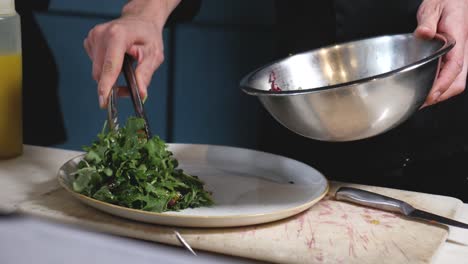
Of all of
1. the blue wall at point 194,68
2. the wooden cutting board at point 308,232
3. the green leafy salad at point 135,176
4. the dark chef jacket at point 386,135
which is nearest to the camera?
the wooden cutting board at point 308,232

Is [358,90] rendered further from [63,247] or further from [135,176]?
[63,247]

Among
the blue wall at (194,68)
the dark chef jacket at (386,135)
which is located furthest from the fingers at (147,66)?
the blue wall at (194,68)

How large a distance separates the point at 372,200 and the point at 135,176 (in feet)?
1.22

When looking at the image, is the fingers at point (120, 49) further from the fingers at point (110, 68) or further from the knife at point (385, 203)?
the knife at point (385, 203)

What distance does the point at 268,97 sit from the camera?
0.93 meters

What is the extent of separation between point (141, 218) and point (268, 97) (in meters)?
0.25

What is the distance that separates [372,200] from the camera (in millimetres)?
1019

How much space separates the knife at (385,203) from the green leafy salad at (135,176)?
0.22m

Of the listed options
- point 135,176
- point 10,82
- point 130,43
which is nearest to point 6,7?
point 10,82

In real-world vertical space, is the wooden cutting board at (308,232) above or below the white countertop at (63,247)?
below

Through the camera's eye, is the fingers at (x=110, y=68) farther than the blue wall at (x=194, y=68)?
No

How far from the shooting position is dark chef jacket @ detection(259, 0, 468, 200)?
56.0 inches

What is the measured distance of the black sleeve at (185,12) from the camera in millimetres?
1982

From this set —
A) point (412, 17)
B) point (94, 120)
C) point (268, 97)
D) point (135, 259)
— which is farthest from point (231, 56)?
point (135, 259)
